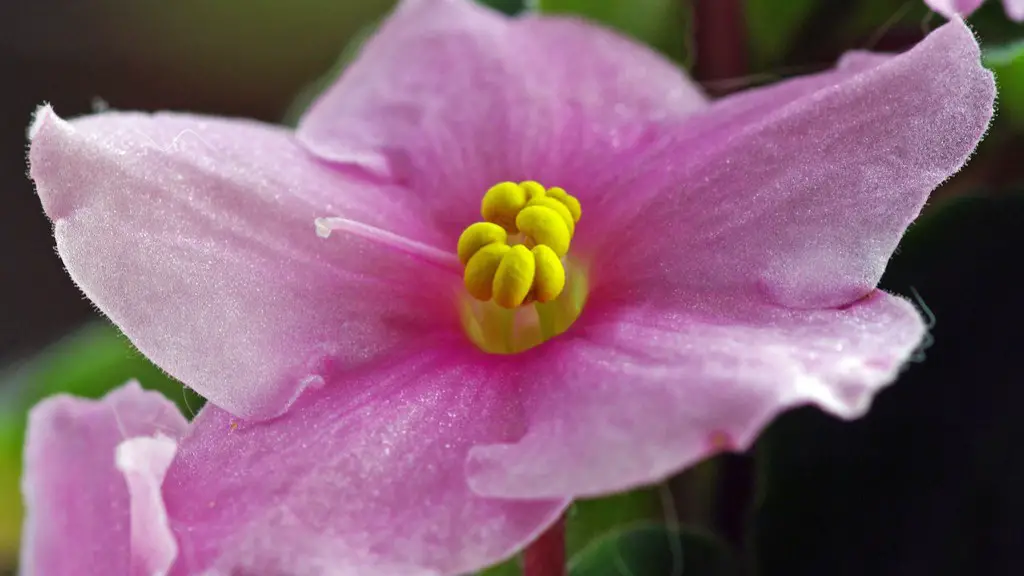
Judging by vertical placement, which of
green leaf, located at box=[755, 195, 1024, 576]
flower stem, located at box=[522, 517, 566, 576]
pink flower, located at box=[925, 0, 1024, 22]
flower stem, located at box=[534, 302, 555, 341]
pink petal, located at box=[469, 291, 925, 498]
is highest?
pink flower, located at box=[925, 0, 1024, 22]

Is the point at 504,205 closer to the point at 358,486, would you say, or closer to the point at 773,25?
the point at 358,486

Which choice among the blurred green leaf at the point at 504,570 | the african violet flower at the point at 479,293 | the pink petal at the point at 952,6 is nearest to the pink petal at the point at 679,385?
the african violet flower at the point at 479,293

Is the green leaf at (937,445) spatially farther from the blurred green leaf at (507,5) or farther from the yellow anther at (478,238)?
the blurred green leaf at (507,5)

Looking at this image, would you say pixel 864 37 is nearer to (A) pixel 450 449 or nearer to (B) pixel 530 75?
(B) pixel 530 75

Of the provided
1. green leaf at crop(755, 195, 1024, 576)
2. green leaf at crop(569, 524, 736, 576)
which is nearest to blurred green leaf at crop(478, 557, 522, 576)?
green leaf at crop(569, 524, 736, 576)

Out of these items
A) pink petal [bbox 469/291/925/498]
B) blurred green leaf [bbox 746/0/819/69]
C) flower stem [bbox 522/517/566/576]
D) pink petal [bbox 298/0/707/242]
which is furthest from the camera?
blurred green leaf [bbox 746/0/819/69]

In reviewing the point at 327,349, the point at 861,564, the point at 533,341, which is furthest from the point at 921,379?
the point at 327,349

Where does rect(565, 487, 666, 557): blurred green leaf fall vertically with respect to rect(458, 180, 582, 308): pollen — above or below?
below

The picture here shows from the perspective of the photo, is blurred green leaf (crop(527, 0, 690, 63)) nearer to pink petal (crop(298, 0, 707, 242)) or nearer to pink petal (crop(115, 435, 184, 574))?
pink petal (crop(298, 0, 707, 242))
